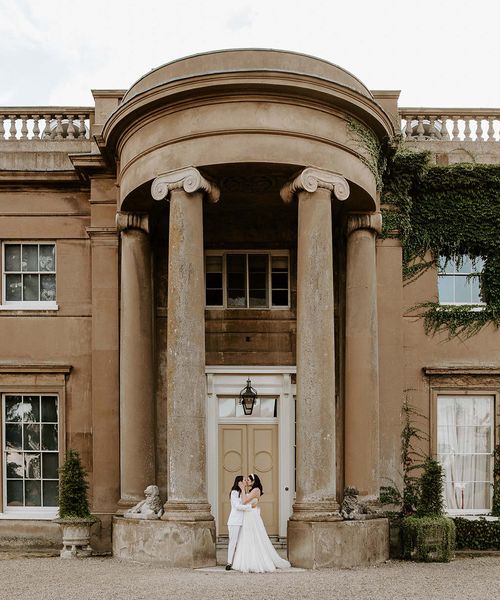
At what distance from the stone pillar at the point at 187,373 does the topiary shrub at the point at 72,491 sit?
258 centimetres

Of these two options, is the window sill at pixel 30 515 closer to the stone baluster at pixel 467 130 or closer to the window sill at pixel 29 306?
the window sill at pixel 29 306

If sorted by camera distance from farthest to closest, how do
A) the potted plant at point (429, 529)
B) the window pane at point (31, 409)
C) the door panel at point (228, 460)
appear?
the window pane at point (31, 409), the door panel at point (228, 460), the potted plant at point (429, 529)

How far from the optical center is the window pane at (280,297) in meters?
18.3

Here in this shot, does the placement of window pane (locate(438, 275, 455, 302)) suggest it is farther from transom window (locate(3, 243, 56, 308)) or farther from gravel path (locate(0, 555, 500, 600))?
transom window (locate(3, 243, 56, 308))

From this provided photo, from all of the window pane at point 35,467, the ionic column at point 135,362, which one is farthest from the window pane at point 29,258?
the window pane at point 35,467

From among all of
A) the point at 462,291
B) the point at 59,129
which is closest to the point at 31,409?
the point at 59,129

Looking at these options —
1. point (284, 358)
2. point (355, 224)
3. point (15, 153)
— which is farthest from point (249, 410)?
point (15, 153)

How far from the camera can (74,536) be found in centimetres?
1623

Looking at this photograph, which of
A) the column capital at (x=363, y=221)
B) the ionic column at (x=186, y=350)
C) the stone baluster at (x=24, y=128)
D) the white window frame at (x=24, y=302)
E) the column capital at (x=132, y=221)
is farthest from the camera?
the stone baluster at (x=24, y=128)

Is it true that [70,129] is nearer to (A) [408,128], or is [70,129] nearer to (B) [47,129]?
(B) [47,129]

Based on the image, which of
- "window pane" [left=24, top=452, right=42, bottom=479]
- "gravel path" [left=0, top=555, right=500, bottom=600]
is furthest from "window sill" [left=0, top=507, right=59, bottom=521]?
"gravel path" [left=0, top=555, right=500, bottom=600]

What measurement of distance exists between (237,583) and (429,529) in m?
4.16

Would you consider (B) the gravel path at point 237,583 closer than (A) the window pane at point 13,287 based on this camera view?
Yes

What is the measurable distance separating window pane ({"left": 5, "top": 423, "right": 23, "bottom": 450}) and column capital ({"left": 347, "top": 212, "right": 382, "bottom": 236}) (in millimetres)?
7248
